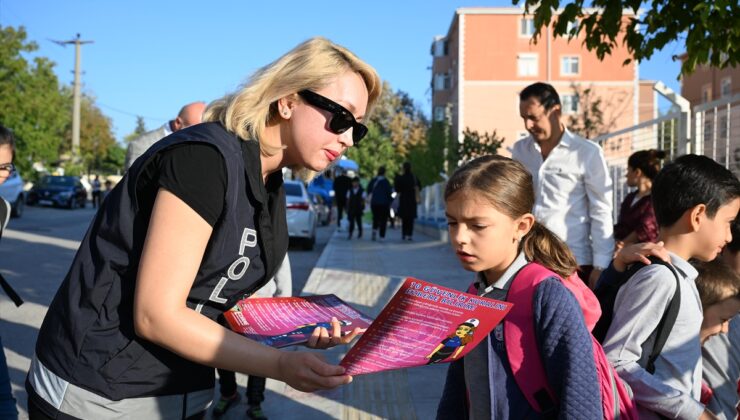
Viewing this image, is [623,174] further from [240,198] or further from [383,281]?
[240,198]

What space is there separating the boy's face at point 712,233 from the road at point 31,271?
428cm

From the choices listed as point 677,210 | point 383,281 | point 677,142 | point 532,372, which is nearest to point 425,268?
point 383,281

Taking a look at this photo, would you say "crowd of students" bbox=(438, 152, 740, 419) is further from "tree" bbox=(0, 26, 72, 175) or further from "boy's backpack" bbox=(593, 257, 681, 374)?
"tree" bbox=(0, 26, 72, 175)

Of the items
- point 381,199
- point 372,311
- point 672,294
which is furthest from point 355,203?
point 672,294

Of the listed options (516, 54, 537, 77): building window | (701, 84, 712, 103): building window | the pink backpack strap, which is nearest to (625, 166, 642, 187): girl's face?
the pink backpack strap

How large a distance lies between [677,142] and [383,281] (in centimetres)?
524

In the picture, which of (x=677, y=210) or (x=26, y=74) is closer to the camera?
(x=677, y=210)

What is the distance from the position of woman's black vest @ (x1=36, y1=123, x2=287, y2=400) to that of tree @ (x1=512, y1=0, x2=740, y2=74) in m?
4.65

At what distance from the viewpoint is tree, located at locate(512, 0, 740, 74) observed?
19.0 feet

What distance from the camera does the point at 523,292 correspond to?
2205 millimetres

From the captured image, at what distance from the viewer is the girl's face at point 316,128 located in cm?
222

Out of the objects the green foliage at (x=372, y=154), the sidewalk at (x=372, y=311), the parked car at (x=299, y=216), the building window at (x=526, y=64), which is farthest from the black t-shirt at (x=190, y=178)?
the building window at (x=526, y=64)

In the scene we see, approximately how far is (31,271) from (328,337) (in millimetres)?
10846

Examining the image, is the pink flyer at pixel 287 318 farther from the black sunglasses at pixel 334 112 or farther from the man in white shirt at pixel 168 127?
the man in white shirt at pixel 168 127
